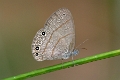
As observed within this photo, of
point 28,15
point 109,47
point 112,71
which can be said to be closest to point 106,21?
point 109,47

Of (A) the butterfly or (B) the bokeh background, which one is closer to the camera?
(A) the butterfly

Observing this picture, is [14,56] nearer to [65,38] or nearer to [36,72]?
[65,38]

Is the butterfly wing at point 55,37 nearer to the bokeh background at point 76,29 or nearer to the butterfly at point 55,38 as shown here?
the butterfly at point 55,38

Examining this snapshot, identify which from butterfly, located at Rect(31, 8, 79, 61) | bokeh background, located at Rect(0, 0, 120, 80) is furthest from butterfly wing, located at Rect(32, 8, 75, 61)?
bokeh background, located at Rect(0, 0, 120, 80)

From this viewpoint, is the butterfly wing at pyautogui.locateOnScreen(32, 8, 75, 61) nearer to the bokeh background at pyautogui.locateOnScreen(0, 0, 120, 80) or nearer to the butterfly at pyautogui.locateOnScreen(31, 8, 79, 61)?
the butterfly at pyautogui.locateOnScreen(31, 8, 79, 61)

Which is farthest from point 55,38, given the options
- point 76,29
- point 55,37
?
point 76,29
